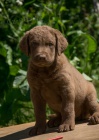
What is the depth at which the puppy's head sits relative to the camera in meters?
3.91

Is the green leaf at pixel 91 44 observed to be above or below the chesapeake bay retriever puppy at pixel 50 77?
above

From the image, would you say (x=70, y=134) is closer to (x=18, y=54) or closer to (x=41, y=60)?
(x=41, y=60)

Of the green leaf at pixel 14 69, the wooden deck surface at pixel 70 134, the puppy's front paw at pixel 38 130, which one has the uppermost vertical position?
the green leaf at pixel 14 69

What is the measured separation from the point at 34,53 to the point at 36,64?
103mm

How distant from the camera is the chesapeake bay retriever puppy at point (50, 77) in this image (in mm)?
3988

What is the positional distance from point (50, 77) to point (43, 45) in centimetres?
34

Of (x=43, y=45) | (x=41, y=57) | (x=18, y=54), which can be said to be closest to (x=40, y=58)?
(x=41, y=57)

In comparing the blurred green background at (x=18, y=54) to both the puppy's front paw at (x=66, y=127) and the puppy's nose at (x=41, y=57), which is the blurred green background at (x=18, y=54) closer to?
the puppy's front paw at (x=66, y=127)

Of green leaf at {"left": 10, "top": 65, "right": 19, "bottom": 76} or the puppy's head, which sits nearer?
the puppy's head

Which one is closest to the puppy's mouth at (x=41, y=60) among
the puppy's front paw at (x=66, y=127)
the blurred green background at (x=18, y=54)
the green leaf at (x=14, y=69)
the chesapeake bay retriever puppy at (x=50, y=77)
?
the chesapeake bay retriever puppy at (x=50, y=77)

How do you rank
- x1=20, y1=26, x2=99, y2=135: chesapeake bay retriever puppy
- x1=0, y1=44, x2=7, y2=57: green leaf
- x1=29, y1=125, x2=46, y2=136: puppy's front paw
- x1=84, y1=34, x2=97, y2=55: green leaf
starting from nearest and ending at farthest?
x1=20, y1=26, x2=99, y2=135: chesapeake bay retriever puppy, x1=29, y1=125, x2=46, y2=136: puppy's front paw, x1=84, y1=34, x2=97, y2=55: green leaf, x1=0, y1=44, x2=7, y2=57: green leaf

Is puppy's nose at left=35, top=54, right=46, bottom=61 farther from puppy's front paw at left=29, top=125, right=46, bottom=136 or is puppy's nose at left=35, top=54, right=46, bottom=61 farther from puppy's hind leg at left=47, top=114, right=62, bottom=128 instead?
puppy's hind leg at left=47, top=114, right=62, bottom=128

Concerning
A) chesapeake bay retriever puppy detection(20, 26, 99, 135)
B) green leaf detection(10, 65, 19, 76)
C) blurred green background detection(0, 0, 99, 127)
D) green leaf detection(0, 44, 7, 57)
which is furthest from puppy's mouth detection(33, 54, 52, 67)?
green leaf detection(0, 44, 7, 57)

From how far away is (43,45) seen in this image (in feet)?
13.0
